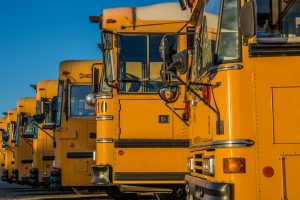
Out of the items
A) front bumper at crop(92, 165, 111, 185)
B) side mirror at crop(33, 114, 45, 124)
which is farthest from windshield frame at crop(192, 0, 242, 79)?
side mirror at crop(33, 114, 45, 124)

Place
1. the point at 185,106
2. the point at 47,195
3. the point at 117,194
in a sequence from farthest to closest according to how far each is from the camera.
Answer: the point at 47,195
the point at 117,194
the point at 185,106

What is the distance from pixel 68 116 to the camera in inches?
547

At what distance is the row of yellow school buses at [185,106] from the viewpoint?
5.09 metres

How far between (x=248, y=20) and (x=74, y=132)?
30.5 feet

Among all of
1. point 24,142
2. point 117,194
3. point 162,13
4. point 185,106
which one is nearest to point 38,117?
point 117,194

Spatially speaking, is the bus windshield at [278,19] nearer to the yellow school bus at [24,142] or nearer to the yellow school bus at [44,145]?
the yellow school bus at [44,145]

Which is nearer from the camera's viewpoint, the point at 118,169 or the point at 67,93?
the point at 118,169

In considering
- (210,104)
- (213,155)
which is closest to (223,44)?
(210,104)

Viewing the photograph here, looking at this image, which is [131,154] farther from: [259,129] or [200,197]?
[259,129]

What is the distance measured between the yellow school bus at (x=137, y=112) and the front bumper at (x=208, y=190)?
2674mm

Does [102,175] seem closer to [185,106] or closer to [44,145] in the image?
[185,106]

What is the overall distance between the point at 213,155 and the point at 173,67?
147 centimetres

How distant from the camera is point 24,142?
70.6 feet

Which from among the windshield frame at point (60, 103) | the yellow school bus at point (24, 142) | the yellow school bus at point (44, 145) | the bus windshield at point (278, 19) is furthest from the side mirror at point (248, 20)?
the yellow school bus at point (24, 142)
